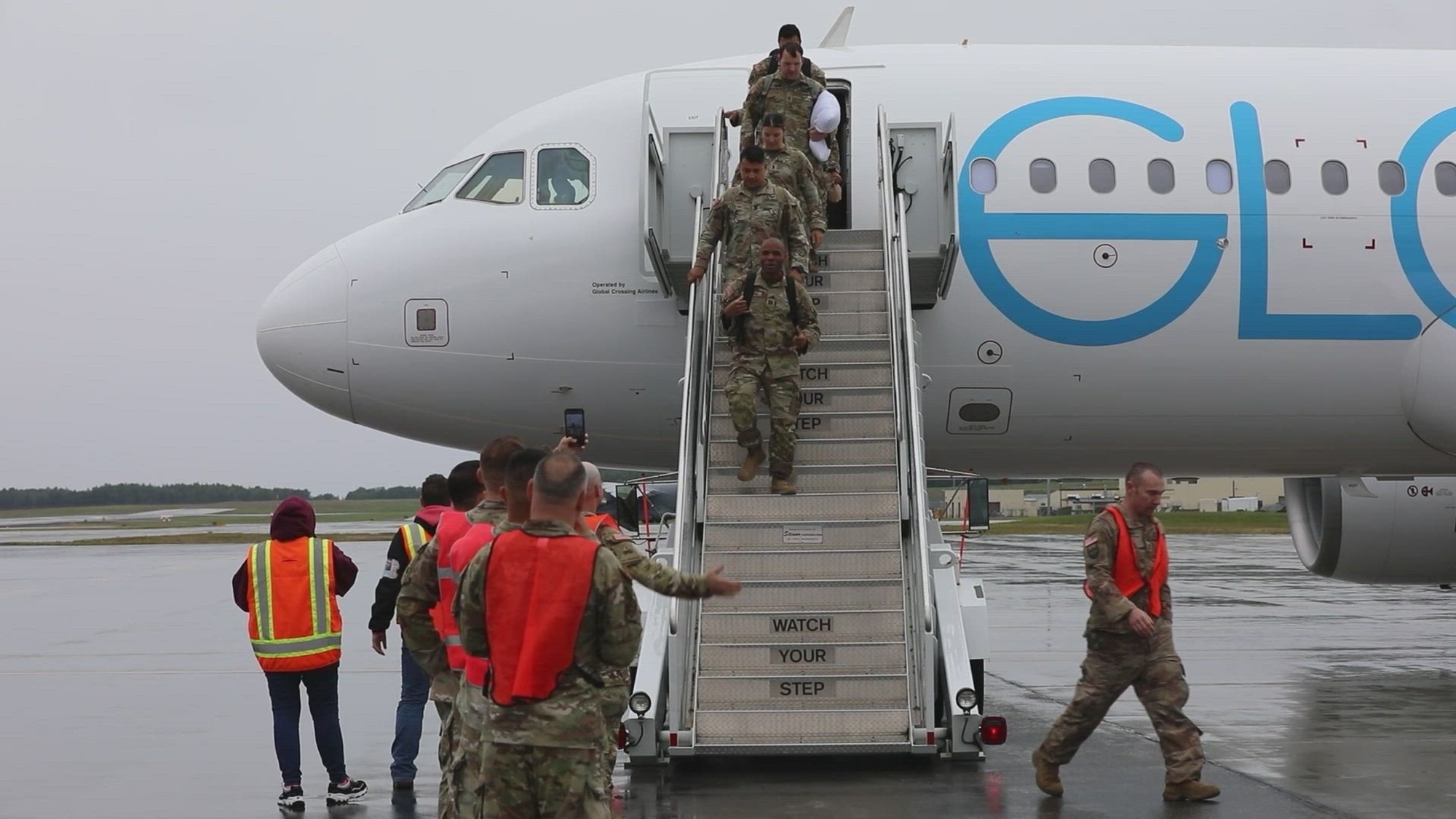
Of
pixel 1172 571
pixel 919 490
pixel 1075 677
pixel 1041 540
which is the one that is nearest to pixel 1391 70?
pixel 1075 677

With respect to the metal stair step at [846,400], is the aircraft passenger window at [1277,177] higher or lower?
higher

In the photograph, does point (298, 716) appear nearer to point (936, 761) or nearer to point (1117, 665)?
point (936, 761)

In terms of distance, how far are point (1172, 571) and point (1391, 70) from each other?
16540 mm

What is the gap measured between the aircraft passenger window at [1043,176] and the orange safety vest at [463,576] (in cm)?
688

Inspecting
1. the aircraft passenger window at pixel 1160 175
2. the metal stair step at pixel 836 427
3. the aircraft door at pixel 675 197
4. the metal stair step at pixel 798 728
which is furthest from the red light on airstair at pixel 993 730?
the aircraft passenger window at pixel 1160 175

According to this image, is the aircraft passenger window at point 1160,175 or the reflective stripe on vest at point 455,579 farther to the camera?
the aircraft passenger window at point 1160,175

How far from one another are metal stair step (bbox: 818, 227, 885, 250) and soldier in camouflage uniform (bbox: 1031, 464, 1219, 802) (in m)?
3.81

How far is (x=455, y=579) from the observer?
18.3 ft

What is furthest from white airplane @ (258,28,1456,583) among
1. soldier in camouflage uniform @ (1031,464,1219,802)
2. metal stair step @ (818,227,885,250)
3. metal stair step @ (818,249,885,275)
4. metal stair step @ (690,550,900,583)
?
soldier in camouflage uniform @ (1031,464,1219,802)

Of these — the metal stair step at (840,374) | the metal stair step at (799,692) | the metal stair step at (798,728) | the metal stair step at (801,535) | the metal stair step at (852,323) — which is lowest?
the metal stair step at (798,728)

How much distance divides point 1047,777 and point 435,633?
347 centimetres

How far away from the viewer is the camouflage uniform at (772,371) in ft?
30.4

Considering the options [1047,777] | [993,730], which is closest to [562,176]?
[993,730]

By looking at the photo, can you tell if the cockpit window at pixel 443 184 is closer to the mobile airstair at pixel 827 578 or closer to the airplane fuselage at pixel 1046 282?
the airplane fuselage at pixel 1046 282
